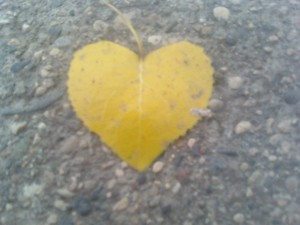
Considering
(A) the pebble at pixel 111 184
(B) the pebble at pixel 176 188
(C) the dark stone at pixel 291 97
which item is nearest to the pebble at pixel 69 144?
(A) the pebble at pixel 111 184

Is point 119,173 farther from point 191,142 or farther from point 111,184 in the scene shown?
point 191,142

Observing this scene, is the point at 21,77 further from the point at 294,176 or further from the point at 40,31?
the point at 294,176

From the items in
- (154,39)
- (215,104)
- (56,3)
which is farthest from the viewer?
(56,3)

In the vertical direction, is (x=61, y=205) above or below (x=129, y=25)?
below

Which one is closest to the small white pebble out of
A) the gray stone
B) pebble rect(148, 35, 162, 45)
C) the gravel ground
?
the gravel ground

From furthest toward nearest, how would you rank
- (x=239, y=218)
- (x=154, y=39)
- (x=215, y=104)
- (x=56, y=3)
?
1. (x=56, y=3)
2. (x=154, y=39)
3. (x=215, y=104)
4. (x=239, y=218)

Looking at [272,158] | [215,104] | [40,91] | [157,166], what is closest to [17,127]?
[40,91]

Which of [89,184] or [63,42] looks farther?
[63,42]
